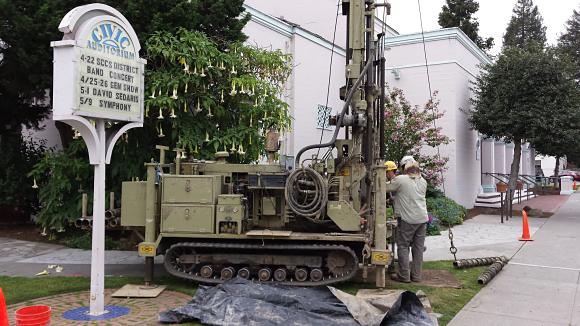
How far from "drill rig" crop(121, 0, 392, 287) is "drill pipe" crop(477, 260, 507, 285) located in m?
1.63

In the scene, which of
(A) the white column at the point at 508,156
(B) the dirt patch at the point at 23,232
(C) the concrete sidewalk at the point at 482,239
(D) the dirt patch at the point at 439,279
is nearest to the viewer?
(D) the dirt patch at the point at 439,279

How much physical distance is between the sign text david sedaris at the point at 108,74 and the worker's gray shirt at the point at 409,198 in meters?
4.02

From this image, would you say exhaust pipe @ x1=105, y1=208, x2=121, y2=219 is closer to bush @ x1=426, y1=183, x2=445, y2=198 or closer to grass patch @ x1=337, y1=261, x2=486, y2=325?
grass patch @ x1=337, y1=261, x2=486, y2=325

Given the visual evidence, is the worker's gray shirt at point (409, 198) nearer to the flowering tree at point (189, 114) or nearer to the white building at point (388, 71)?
the flowering tree at point (189, 114)

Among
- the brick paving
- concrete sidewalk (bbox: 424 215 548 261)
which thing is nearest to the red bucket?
the brick paving

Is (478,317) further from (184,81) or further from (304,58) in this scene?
(304,58)

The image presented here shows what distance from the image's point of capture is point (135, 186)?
7246 mm

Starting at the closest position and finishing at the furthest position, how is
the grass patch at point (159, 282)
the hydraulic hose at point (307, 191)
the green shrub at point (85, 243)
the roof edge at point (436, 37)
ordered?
the grass patch at point (159, 282) → the hydraulic hose at point (307, 191) → the green shrub at point (85, 243) → the roof edge at point (436, 37)

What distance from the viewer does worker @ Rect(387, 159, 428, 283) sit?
7.67m

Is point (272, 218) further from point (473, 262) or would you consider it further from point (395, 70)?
point (395, 70)

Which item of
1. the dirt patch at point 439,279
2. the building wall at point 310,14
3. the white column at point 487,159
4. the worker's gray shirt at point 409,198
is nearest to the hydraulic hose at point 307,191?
the worker's gray shirt at point 409,198

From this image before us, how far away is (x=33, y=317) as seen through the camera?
4.36m

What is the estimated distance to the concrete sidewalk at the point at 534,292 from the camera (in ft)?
19.3

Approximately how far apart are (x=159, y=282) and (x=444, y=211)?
9.55 m
